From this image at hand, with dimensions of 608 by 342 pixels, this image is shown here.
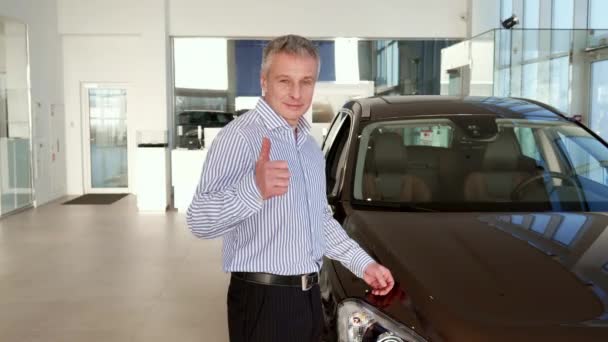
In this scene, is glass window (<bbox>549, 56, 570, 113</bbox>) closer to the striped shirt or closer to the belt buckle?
the striped shirt

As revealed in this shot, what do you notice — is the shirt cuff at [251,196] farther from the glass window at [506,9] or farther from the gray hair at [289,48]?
the glass window at [506,9]

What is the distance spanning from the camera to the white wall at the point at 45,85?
10.0m

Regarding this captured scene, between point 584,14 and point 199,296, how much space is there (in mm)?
7200

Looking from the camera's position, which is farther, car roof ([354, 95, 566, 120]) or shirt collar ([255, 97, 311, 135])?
car roof ([354, 95, 566, 120])

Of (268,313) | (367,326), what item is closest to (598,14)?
(367,326)

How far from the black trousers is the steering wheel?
4.63ft

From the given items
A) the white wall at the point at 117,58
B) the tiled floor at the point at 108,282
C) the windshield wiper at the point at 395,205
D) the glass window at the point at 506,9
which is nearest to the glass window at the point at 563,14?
the glass window at the point at 506,9

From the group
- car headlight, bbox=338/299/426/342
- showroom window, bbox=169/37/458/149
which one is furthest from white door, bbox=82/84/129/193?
car headlight, bbox=338/299/426/342

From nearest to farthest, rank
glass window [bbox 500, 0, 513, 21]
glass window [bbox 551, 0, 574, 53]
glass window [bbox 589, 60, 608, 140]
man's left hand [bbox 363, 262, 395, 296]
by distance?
1. man's left hand [bbox 363, 262, 395, 296]
2. glass window [bbox 589, 60, 608, 140]
3. glass window [bbox 551, 0, 574, 53]
4. glass window [bbox 500, 0, 513, 21]

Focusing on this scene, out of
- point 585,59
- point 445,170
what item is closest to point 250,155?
point 445,170

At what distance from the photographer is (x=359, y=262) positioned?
6.08 feet

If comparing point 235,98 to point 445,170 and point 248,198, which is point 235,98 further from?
point 248,198

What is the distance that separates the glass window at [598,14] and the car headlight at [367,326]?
8.11 metres

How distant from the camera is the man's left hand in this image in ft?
5.91
